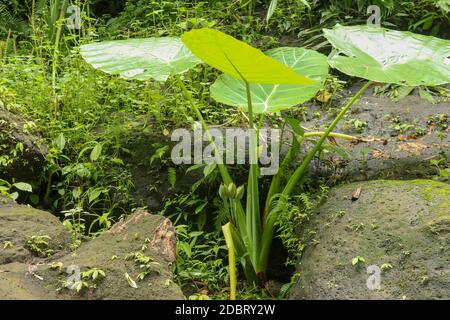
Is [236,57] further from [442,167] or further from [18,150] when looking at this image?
[18,150]

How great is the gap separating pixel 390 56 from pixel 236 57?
39.3 inches

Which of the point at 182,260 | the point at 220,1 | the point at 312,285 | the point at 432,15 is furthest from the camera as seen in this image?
the point at 220,1

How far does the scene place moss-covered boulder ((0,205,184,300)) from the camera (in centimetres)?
215

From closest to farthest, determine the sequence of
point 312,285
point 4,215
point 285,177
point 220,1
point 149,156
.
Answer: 1. point 312,285
2. point 4,215
3. point 285,177
4. point 149,156
5. point 220,1

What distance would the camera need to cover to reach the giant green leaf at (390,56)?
269 cm

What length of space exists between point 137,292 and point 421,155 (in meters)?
1.94

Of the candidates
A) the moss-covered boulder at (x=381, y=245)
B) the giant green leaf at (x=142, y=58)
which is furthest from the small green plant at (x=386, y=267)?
the giant green leaf at (x=142, y=58)

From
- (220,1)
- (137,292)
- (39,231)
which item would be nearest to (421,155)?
(137,292)

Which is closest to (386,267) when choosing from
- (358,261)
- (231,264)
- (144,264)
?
(358,261)

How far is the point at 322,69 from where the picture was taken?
118 inches

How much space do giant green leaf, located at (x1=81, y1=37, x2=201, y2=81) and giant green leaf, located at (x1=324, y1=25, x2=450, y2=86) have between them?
0.77 m

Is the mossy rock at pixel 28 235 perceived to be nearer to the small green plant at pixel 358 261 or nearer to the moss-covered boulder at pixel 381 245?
the moss-covered boulder at pixel 381 245

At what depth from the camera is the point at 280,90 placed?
9.66ft

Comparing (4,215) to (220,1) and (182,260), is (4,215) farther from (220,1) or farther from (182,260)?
(220,1)
